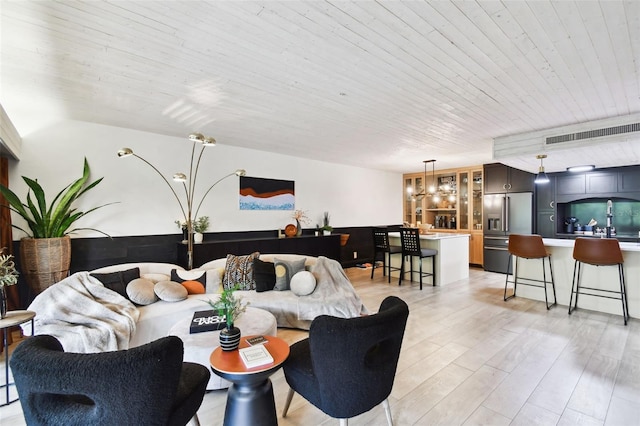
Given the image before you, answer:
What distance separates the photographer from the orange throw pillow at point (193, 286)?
146 inches

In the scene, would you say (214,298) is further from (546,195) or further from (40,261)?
(546,195)

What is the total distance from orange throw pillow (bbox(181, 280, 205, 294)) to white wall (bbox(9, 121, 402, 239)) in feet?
4.10

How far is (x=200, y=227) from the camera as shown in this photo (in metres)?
4.82

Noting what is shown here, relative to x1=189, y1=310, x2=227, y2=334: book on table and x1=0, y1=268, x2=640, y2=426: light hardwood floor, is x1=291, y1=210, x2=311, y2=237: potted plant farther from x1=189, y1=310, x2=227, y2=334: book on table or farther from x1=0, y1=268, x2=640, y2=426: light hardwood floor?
x1=189, y1=310, x2=227, y2=334: book on table

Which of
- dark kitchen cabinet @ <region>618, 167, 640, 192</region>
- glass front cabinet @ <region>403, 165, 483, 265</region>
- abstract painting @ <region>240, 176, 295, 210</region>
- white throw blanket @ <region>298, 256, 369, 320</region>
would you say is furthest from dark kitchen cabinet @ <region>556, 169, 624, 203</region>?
abstract painting @ <region>240, 176, 295, 210</region>

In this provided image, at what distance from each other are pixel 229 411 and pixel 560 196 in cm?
719

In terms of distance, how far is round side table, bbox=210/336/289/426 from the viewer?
1.71 m

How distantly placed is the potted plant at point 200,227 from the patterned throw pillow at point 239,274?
946 millimetres

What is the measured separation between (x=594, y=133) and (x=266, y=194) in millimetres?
4965

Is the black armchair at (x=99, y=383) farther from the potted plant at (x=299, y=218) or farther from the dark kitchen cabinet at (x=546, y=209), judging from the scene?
the dark kitchen cabinet at (x=546, y=209)

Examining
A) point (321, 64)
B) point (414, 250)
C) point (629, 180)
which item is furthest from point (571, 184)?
point (321, 64)

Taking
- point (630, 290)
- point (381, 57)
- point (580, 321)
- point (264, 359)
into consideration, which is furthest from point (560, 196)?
point (264, 359)

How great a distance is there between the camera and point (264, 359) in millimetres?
1808

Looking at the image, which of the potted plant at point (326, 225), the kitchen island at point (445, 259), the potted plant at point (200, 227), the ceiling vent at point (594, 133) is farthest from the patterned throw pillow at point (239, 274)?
the ceiling vent at point (594, 133)
